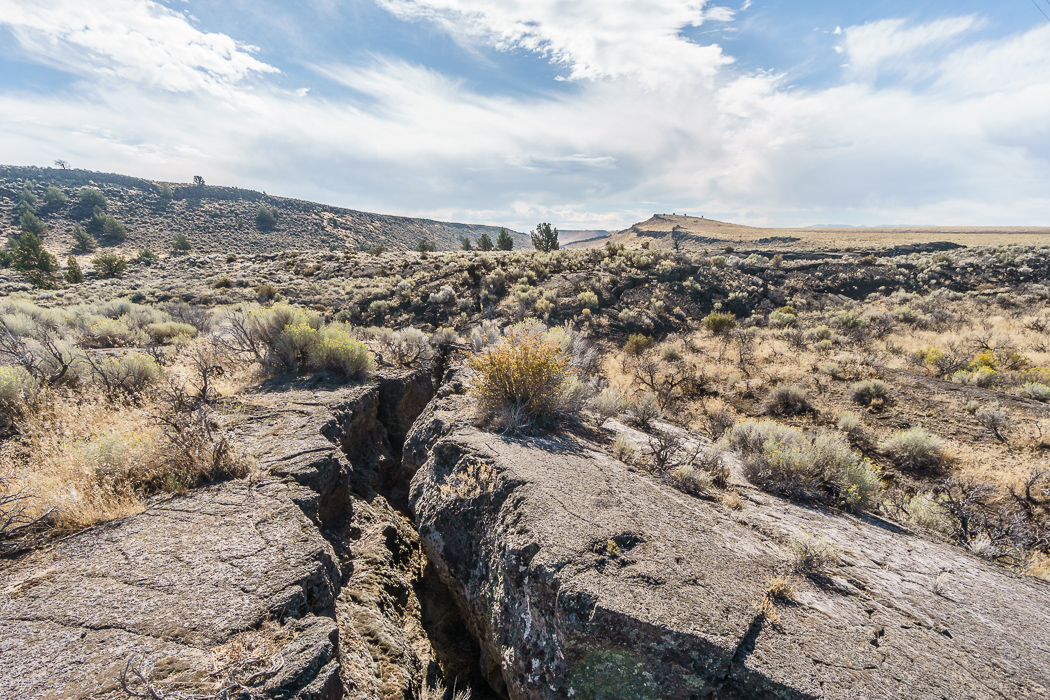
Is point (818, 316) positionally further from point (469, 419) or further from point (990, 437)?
point (469, 419)

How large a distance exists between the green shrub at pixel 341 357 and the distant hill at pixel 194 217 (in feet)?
161

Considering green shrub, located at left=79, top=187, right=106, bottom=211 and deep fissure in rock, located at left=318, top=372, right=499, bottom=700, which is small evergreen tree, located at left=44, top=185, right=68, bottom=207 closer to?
green shrub, located at left=79, top=187, right=106, bottom=211

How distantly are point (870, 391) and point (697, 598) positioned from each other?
9363mm

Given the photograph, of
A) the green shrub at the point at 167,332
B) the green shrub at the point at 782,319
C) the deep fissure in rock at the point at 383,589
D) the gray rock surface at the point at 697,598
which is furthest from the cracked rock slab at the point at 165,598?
the green shrub at the point at 782,319

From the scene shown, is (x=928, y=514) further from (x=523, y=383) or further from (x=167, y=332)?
(x=167, y=332)

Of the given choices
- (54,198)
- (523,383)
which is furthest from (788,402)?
(54,198)

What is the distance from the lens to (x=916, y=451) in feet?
21.5

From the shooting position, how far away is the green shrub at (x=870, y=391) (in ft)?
29.5

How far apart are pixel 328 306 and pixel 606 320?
13.0 meters

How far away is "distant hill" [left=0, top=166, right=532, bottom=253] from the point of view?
4700 centimetres

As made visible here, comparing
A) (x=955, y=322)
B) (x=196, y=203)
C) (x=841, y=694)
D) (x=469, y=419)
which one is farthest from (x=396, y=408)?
(x=196, y=203)

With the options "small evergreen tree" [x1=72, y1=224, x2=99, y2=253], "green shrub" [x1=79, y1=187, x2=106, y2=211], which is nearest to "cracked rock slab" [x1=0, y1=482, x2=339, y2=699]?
"small evergreen tree" [x1=72, y1=224, x2=99, y2=253]

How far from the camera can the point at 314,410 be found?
5.93 meters

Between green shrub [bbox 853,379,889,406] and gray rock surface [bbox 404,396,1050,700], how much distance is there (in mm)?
6111
